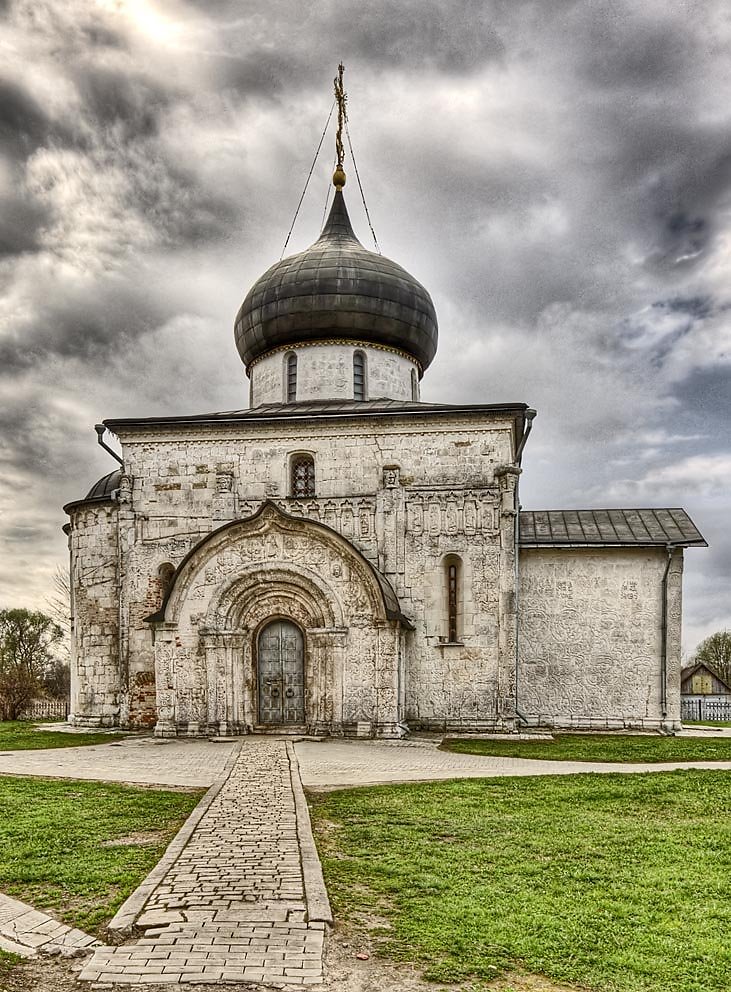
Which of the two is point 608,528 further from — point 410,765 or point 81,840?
point 81,840

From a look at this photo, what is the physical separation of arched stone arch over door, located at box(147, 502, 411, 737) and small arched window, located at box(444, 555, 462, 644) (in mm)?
993

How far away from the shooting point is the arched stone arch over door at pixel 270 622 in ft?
50.6

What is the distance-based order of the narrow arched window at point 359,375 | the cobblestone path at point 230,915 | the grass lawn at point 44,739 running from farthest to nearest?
the narrow arched window at point 359,375
the grass lawn at point 44,739
the cobblestone path at point 230,915

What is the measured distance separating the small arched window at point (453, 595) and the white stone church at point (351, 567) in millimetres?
32

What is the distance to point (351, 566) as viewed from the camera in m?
15.7

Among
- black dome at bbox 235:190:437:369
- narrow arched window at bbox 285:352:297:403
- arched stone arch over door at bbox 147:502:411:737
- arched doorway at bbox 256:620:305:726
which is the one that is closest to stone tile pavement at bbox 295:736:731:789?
arched stone arch over door at bbox 147:502:411:737

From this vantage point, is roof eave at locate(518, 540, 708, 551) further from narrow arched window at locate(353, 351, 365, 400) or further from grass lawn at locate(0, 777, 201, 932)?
grass lawn at locate(0, 777, 201, 932)

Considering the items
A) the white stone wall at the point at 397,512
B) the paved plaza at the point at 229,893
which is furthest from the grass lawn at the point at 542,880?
the white stone wall at the point at 397,512

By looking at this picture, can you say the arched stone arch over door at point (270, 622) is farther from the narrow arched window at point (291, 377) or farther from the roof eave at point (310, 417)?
the narrow arched window at point (291, 377)

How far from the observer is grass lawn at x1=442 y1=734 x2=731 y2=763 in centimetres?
1299

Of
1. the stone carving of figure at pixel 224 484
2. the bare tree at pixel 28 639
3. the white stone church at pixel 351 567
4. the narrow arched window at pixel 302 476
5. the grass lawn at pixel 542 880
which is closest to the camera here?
the grass lawn at pixel 542 880

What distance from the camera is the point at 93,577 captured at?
18.5 metres

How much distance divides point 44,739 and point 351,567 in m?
6.85

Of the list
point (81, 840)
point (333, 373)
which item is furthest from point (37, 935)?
point (333, 373)
